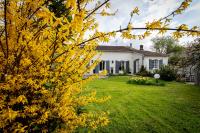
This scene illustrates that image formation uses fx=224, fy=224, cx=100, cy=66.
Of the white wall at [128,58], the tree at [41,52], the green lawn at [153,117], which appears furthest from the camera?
the white wall at [128,58]

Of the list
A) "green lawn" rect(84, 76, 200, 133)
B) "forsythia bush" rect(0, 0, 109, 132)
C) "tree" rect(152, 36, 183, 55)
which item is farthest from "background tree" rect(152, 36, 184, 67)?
"forsythia bush" rect(0, 0, 109, 132)

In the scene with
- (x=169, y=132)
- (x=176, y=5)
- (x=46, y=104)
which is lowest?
(x=169, y=132)

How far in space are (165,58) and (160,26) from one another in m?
37.7

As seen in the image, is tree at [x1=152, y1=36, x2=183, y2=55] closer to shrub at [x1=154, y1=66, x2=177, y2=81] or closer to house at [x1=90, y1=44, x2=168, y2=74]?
house at [x1=90, y1=44, x2=168, y2=74]

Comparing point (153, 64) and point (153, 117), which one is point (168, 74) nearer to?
point (153, 64)

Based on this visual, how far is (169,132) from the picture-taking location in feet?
22.9

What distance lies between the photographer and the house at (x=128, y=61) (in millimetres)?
37594

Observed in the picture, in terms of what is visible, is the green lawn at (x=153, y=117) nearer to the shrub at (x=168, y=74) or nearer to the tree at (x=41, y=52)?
the tree at (x=41, y=52)

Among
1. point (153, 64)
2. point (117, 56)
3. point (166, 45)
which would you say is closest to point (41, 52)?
point (153, 64)

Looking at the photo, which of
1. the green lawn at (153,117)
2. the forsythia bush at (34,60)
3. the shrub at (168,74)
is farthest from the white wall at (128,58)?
the forsythia bush at (34,60)

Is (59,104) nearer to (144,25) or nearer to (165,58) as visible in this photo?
(144,25)

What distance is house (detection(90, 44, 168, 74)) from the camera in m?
37.6

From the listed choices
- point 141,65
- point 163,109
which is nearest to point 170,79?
point 141,65

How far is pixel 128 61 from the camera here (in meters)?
40.8
